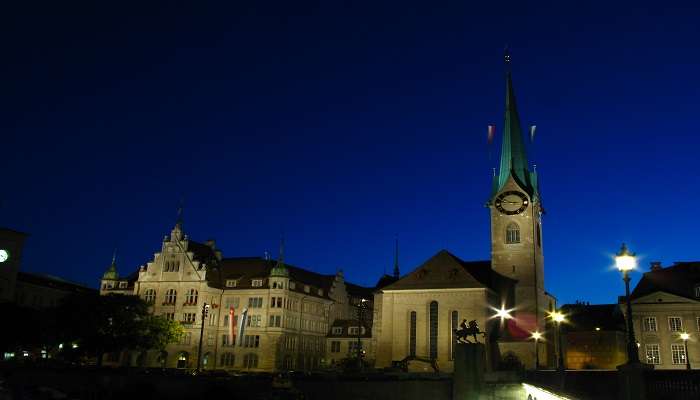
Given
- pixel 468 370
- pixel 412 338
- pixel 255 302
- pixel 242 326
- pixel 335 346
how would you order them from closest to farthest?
pixel 468 370
pixel 412 338
pixel 242 326
pixel 255 302
pixel 335 346

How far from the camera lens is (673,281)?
72.1 metres

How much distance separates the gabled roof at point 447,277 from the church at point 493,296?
101 millimetres

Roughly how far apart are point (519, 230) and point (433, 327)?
14901 millimetres

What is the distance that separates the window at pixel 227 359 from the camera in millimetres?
79562

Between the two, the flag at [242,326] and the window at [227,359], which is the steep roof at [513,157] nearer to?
the flag at [242,326]

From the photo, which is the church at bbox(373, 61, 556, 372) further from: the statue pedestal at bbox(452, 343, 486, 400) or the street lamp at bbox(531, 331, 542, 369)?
the statue pedestal at bbox(452, 343, 486, 400)

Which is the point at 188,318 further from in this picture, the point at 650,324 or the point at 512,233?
the point at 650,324

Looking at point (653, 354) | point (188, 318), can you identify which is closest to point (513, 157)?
point (653, 354)

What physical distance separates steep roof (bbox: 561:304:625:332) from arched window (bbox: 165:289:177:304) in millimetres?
52489

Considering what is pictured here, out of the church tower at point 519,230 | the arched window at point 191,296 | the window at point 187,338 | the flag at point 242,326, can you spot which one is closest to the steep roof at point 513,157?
the church tower at point 519,230

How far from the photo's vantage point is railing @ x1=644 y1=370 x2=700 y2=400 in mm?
21156

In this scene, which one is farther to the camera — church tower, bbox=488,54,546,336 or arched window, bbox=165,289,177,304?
arched window, bbox=165,289,177,304

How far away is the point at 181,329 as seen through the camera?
7325 cm

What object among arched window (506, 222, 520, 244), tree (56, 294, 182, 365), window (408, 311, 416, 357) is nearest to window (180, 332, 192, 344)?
tree (56, 294, 182, 365)
